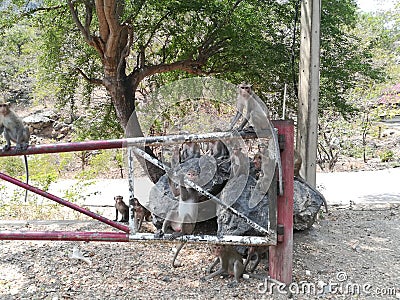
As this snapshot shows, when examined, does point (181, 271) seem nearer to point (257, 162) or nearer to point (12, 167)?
point (257, 162)

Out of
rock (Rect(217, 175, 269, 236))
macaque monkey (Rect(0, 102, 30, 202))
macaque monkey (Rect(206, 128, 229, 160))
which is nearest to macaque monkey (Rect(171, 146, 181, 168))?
macaque monkey (Rect(206, 128, 229, 160))

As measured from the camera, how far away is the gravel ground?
3182mm

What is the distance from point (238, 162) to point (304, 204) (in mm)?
943

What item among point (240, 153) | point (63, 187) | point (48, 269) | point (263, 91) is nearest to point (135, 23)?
point (263, 91)

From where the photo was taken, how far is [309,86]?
4.85 metres

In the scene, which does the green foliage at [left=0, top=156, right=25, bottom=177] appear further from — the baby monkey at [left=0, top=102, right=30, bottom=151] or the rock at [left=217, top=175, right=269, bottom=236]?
the rock at [left=217, top=175, right=269, bottom=236]

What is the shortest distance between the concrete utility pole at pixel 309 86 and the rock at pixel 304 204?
0.55 meters

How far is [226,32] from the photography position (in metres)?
5.48

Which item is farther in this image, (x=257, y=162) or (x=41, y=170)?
(x=41, y=170)

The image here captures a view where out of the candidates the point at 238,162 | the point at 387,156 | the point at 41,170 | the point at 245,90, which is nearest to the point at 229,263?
the point at 238,162

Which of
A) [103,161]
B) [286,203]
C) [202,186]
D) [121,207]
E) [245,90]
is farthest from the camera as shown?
[103,161]

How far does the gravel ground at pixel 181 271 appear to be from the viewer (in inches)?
125

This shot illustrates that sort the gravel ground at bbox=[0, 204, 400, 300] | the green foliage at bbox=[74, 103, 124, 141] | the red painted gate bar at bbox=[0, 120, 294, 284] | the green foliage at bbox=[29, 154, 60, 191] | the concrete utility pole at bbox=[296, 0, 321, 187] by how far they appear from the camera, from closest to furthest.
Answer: the red painted gate bar at bbox=[0, 120, 294, 284] → the gravel ground at bbox=[0, 204, 400, 300] → the concrete utility pole at bbox=[296, 0, 321, 187] → the green foliage at bbox=[74, 103, 124, 141] → the green foliage at bbox=[29, 154, 60, 191]

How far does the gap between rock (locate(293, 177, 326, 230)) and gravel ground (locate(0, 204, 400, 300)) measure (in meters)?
0.12
